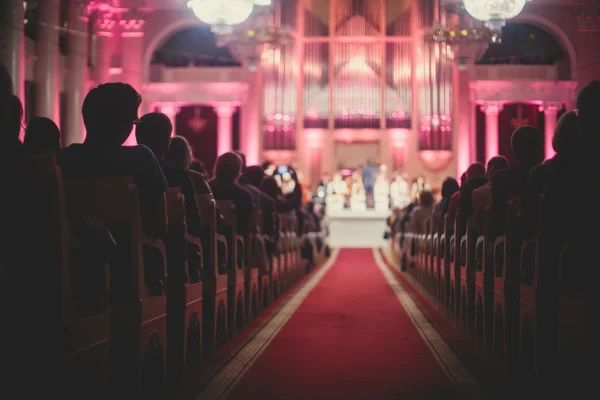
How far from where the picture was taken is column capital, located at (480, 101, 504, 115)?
24.5 metres

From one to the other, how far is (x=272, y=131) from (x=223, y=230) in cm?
1963

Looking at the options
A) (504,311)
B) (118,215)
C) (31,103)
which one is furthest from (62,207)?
(31,103)

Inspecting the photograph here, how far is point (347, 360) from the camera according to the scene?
177 inches

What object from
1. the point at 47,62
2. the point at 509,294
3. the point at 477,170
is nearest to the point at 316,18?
the point at 47,62

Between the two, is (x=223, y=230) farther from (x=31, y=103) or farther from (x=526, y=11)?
(x=526, y=11)

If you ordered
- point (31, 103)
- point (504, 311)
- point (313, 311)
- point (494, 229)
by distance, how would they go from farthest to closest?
point (31, 103)
point (313, 311)
point (494, 229)
point (504, 311)

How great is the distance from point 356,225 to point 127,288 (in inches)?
762

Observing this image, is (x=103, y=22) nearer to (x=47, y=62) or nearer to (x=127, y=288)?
(x=47, y=62)

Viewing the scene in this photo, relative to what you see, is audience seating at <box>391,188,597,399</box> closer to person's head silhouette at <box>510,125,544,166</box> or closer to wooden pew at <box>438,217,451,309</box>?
person's head silhouette at <box>510,125,544,166</box>

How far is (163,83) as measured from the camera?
24578 millimetres

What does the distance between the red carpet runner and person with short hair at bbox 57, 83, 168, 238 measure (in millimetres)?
1057

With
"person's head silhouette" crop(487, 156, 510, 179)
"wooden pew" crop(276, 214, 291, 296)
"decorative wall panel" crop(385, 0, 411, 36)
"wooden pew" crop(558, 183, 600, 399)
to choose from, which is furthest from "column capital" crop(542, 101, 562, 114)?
"wooden pew" crop(558, 183, 600, 399)

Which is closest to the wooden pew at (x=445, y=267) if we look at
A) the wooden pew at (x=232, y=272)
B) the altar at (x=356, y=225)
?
the wooden pew at (x=232, y=272)

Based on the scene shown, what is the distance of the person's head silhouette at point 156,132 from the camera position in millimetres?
4101
